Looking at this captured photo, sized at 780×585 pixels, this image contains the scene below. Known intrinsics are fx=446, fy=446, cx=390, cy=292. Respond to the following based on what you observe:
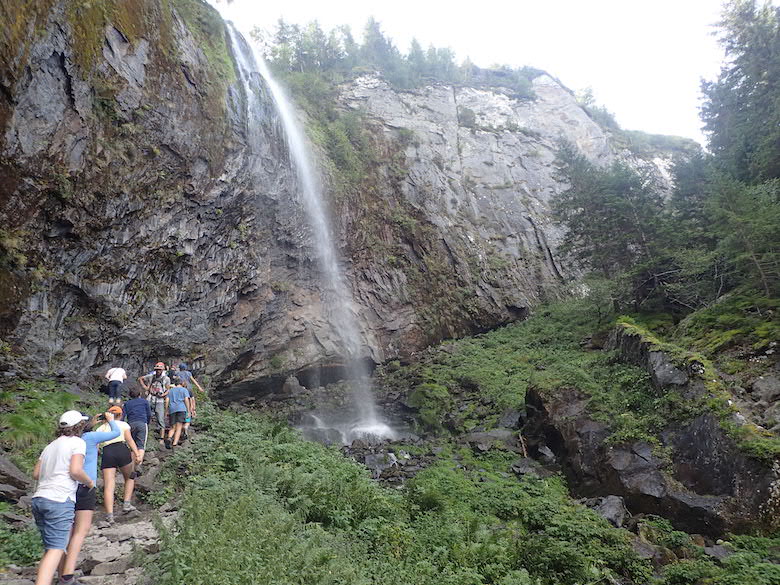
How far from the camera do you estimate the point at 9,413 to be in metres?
8.77

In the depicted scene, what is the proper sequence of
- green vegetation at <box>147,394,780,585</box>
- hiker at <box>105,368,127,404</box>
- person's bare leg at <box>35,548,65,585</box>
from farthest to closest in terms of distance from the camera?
hiker at <box>105,368,127,404</box>, green vegetation at <box>147,394,780,585</box>, person's bare leg at <box>35,548,65,585</box>

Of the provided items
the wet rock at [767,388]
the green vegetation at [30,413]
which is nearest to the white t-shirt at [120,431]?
the green vegetation at [30,413]

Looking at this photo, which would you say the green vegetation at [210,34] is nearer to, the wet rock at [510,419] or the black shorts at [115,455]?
the black shorts at [115,455]

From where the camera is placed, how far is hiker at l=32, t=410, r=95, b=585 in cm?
409

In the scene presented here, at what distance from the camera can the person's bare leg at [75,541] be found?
14.3 feet

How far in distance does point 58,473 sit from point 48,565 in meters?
0.78

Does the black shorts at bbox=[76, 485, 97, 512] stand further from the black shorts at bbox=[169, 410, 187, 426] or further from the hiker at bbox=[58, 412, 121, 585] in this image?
the black shorts at bbox=[169, 410, 187, 426]

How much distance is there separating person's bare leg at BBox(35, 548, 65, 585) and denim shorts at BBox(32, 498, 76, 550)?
4cm

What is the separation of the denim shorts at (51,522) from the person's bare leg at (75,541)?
1.18 feet

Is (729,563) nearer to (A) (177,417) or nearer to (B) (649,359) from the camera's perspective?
(B) (649,359)

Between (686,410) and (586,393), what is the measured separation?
3227mm

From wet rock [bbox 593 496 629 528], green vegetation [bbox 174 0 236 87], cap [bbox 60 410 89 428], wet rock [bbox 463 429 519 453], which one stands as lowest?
wet rock [bbox 593 496 629 528]

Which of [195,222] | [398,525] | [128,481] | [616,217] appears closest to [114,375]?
[128,481]

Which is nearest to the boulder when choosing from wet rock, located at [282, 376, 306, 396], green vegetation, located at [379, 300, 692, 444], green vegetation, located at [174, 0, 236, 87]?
green vegetation, located at [379, 300, 692, 444]
